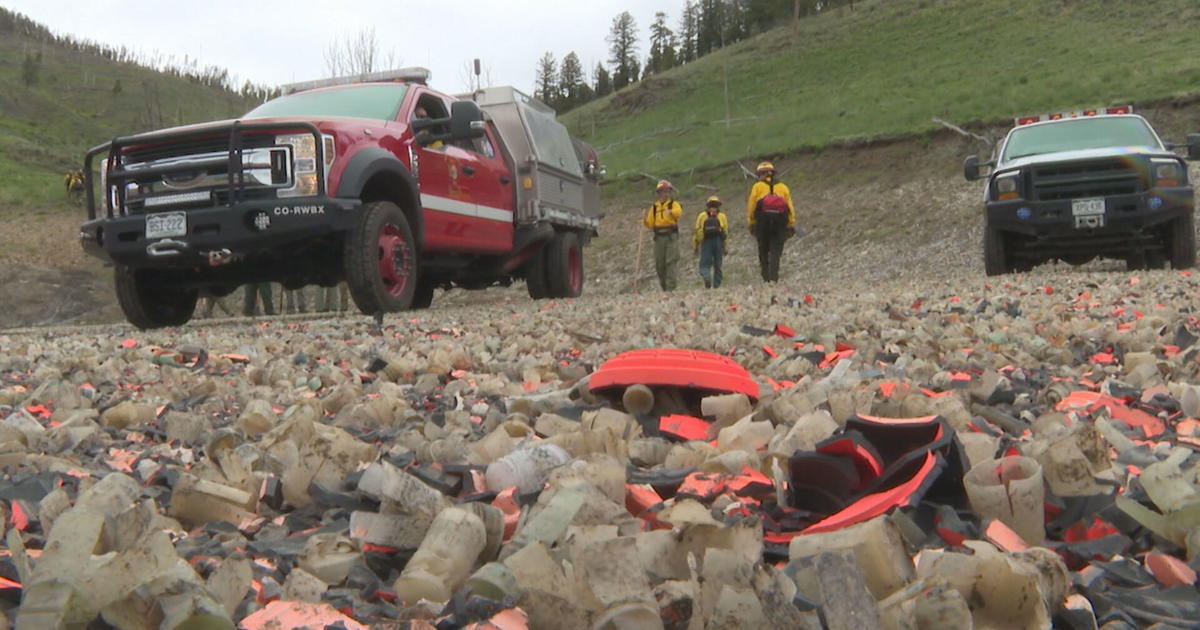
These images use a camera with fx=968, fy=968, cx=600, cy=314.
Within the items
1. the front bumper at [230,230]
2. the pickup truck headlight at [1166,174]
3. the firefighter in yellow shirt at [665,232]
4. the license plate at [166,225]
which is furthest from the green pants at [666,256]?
the license plate at [166,225]

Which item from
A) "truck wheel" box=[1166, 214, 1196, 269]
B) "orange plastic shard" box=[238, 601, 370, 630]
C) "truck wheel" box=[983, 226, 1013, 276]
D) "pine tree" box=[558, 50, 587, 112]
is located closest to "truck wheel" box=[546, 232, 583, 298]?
Result: "truck wheel" box=[983, 226, 1013, 276]

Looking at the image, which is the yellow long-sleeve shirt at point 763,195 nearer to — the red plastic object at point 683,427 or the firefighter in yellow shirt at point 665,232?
the firefighter in yellow shirt at point 665,232

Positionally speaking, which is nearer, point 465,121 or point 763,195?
point 465,121

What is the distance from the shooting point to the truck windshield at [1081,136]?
1078cm

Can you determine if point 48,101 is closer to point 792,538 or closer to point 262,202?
point 262,202

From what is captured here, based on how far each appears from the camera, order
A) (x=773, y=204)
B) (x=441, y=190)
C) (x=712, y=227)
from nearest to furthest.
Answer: (x=441, y=190), (x=773, y=204), (x=712, y=227)

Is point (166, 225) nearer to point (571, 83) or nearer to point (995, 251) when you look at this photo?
point (995, 251)

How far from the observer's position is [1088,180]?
9.98m

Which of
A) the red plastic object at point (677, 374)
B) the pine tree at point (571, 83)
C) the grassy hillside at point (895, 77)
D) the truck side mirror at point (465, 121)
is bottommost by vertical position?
the red plastic object at point (677, 374)

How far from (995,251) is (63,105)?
59.8 m

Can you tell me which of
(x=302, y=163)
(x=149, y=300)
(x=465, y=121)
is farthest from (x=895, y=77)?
(x=302, y=163)

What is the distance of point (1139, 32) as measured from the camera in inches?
1690

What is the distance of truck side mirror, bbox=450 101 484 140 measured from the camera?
773cm

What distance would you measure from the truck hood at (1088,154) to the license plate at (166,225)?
26.8 ft
